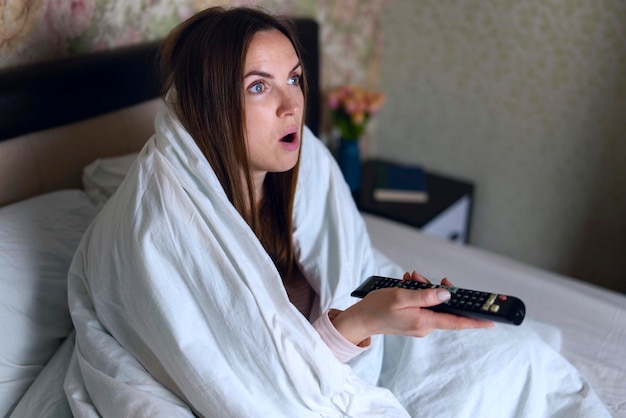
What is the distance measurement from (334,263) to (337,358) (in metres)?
0.25

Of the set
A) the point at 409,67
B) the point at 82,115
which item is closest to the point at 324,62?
the point at 409,67

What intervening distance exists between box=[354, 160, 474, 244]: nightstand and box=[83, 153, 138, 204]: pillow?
3.04 ft

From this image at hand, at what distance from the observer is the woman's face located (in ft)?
3.16

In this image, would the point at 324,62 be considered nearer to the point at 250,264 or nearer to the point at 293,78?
the point at 293,78

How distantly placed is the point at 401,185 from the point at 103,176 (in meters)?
1.10

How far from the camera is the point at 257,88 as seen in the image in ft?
3.21

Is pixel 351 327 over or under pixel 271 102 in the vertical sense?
under

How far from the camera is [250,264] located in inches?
36.3

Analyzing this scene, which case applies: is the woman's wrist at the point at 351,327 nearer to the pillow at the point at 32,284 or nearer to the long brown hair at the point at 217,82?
the long brown hair at the point at 217,82

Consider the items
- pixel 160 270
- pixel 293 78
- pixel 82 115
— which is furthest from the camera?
pixel 82 115

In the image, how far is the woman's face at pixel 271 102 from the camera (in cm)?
96

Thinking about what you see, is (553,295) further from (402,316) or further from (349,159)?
(349,159)

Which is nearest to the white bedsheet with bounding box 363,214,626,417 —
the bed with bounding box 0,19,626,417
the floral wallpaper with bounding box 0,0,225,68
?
the bed with bounding box 0,19,626,417

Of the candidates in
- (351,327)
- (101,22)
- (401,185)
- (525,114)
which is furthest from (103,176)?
(525,114)
